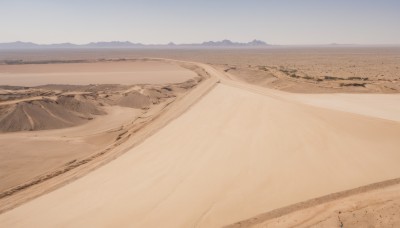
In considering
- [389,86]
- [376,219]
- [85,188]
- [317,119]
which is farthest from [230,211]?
[389,86]

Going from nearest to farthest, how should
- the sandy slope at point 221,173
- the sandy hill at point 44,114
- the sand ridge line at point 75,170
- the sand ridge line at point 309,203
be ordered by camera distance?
the sand ridge line at point 309,203, the sandy slope at point 221,173, the sand ridge line at point 75,170, the sandy hill at point 44,114

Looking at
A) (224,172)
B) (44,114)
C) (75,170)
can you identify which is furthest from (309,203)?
(44,114)

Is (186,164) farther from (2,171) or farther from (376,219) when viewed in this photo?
(2,171)

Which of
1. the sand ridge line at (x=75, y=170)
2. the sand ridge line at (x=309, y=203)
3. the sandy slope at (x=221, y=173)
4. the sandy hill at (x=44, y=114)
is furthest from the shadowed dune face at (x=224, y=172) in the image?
the sandy hill at (x=44, y=114)

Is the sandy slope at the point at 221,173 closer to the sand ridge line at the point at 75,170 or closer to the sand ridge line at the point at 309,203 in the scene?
the sand ridge line at the point at 309,203

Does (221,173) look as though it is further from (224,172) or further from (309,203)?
(309,203)
